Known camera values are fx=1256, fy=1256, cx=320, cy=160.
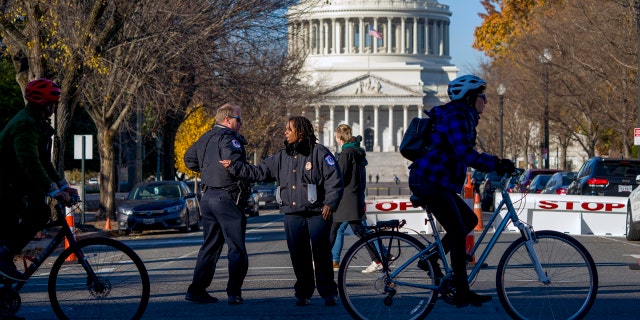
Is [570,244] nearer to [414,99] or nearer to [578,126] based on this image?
[578,126]

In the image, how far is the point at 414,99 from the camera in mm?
141750

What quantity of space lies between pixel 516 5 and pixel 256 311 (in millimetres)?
57591

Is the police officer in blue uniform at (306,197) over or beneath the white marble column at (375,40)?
beneath

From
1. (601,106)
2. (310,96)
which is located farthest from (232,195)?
(310,96)

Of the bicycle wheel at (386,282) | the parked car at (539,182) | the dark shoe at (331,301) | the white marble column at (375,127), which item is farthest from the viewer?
the white marble column at (375,127)

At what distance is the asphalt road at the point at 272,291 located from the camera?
1016 cm

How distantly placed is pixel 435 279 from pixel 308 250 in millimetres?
1974

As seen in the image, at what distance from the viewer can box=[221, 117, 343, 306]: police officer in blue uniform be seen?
415 inches

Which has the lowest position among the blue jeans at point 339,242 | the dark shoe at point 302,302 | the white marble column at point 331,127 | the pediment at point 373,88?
the dark shoe at point 302,302

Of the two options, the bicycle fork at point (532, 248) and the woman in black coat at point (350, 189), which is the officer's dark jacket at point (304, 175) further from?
the woman in black coat at point (350, 189)

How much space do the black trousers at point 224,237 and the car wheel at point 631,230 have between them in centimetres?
1105

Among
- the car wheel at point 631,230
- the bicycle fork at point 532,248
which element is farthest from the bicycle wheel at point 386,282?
Result: the car wheel at point 631,230

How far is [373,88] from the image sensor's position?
141750mm

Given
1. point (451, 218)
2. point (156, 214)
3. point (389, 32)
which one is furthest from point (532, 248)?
point (389, 32)
